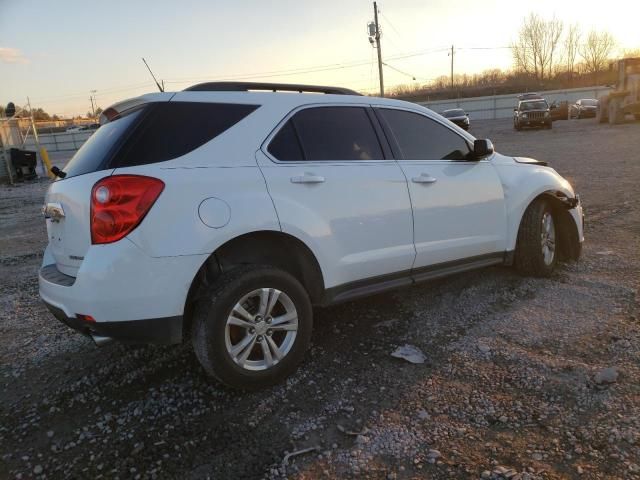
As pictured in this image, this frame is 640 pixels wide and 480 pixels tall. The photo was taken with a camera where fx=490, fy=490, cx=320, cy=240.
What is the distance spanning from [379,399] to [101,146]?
88.0 inches

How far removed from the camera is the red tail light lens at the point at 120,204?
8.42ft

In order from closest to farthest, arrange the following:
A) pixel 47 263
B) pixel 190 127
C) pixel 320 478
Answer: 1. pixel 320 478
2. pixel 190 127
3. pixel 47 263

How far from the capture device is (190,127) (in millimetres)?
2896

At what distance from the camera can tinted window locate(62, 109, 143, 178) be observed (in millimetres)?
2824

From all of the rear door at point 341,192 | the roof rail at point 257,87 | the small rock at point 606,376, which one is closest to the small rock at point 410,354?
the rear door at point 341,192

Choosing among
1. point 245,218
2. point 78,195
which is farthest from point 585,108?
point 78,195

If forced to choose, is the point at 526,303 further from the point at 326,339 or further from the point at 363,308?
the point at 326,339

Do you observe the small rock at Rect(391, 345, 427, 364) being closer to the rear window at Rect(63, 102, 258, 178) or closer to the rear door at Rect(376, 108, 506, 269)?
the rear door at Rect(376, 108, 506, 269)

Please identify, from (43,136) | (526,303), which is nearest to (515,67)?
(43,136)

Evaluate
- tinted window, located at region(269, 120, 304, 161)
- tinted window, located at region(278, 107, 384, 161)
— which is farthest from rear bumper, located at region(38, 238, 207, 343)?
tinted window, located at region(278, 107, 384, 161)

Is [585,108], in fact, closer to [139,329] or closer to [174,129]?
[174,129]

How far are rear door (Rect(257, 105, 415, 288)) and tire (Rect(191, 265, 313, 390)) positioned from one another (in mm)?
323

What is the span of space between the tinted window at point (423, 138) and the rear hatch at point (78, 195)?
6.16 feet

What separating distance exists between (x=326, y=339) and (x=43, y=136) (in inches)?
2302
